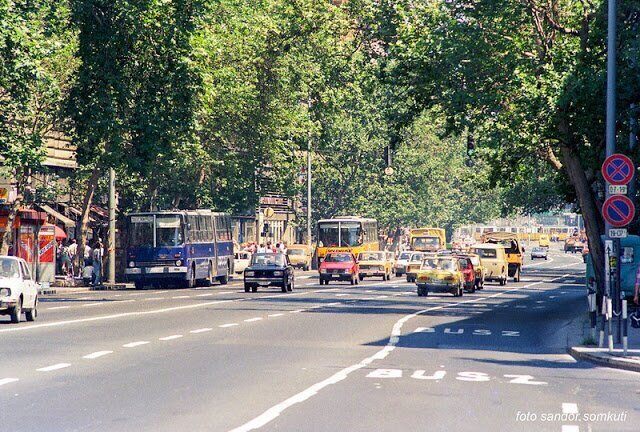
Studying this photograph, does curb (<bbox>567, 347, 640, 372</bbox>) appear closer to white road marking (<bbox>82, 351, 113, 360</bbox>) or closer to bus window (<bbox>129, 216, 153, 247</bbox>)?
white road marking (<bbox>82, 351, 113, 360</bbox>)

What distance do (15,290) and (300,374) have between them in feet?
41.7

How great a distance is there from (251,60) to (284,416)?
165 feet

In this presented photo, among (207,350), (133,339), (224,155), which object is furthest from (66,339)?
(224,155)

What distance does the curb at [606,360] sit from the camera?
2055 centimetres

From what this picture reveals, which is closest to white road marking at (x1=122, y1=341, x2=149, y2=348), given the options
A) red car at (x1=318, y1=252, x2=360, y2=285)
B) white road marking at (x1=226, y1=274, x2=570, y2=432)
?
white road marking at (x1=226, y1=274, x2=570, y2=432)

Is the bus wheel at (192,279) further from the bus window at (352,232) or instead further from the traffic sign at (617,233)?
the traffic sign at (617,233)

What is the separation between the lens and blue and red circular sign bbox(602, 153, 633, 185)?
934 inches

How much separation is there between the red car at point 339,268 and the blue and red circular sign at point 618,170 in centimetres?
4099

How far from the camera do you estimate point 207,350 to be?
878 inches

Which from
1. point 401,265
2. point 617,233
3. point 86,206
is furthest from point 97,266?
point 617,233

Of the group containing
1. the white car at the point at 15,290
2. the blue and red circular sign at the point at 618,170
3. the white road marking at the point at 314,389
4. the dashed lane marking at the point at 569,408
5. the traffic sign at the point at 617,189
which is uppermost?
the blue and red circular sign at the point at 618,170

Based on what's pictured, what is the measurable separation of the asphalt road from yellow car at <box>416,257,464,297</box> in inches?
563

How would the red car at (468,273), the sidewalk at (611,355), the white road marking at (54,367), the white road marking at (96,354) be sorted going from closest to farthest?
the white road marking at (54,367) → the white road marking at (96,354) → the sidewalk at (611,355) → the red car at (468,273)

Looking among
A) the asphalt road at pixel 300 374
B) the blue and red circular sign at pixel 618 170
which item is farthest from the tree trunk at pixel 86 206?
the blue and red circular sign at pixel 618 170
